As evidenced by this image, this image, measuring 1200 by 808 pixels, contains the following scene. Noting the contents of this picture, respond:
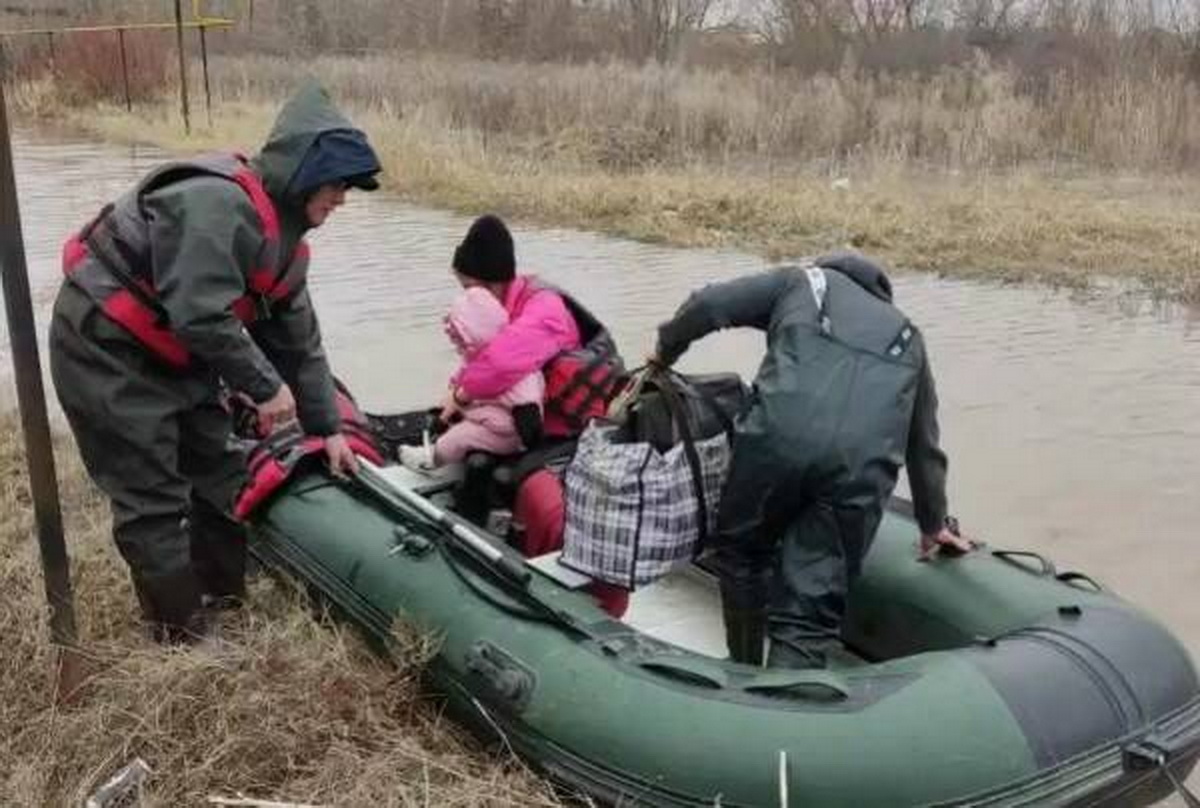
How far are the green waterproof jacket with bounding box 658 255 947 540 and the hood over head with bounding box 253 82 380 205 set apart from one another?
928 mm

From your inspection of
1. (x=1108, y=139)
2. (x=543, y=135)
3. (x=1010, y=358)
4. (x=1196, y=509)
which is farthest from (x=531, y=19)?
(x=1196, y=509)

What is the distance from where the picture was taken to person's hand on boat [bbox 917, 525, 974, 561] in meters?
3.48

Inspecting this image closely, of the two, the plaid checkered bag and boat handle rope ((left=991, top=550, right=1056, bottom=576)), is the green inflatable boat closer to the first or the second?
boat handle rope ((left=991, top=550, right=1056, bottom=576))

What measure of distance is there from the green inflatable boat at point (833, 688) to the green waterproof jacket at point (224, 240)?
2.04 feet

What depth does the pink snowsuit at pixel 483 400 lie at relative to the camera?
3.88 metres

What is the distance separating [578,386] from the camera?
391 cm

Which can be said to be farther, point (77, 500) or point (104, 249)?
point (77, 500)

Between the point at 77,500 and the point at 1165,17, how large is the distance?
16286 mm

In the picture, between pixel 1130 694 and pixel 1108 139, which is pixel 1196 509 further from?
pixel 1108 139

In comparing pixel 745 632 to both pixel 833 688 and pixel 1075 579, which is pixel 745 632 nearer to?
pixel 833 688

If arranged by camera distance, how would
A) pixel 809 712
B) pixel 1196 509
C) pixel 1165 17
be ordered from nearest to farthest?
1. pixel 809 712
2. pixel 1196 509
3. pixel 1165 17

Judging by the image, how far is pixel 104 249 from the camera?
3.20m

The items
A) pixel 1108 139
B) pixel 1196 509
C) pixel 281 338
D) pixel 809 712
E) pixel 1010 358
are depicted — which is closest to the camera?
pixel 809 712

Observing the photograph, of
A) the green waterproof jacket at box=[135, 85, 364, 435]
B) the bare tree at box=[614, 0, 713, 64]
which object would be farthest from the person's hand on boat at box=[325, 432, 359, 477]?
the bare tree at box=[614, 0, 713, 64]
